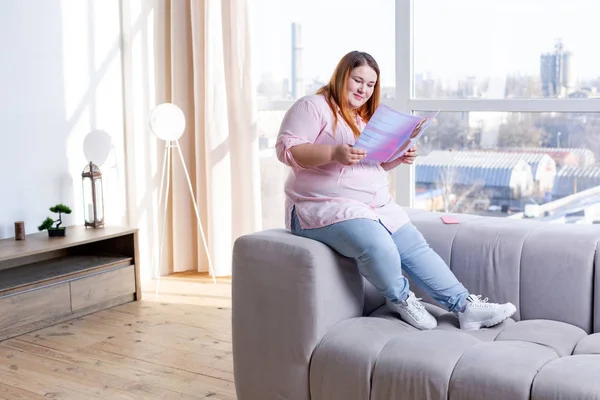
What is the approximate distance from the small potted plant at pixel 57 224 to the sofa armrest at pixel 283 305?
5.20 ft

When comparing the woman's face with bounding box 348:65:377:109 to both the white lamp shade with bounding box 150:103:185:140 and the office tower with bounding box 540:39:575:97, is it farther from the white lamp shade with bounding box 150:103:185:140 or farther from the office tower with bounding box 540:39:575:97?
the white lamp shade with bounding box 150:103:185:140

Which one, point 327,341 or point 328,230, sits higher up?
point 328,230

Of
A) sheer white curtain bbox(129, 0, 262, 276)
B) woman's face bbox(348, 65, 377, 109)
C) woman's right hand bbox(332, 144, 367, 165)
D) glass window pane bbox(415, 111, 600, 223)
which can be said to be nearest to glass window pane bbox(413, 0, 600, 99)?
Answer: glass window pane bbox(415, 111, 600, 223)

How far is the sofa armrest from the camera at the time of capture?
2.40 m

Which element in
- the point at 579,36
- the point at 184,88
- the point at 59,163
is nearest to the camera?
the point at 579,36

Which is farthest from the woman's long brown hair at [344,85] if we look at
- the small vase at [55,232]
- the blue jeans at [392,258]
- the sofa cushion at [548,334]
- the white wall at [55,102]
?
the white wall at [55,102]

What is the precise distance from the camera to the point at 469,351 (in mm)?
2172

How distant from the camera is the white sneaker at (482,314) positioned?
2.44m

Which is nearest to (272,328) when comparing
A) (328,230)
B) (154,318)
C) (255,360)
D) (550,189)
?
(255,360)

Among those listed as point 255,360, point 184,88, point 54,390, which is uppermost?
point 184,88

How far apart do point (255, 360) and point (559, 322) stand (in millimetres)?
973

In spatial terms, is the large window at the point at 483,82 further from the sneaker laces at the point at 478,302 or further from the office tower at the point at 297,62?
the sneaker laces at the point at 478,302

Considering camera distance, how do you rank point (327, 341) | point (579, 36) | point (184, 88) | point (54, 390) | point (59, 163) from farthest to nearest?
point (184, 88), point (59, 163), point (579, 36), point (54, 390), point (327, 341)

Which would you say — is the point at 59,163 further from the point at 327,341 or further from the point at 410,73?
the point at 327,341
